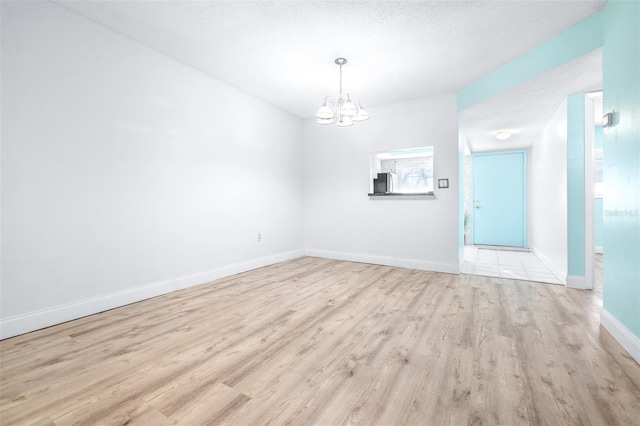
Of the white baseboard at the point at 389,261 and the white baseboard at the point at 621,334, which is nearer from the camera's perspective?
the white baseboard at the point at 621,334

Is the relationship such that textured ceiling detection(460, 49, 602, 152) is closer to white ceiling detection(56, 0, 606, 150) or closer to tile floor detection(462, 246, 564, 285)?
white ceiling detection(56, 0, 606, 150)

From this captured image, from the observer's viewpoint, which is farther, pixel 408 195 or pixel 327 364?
pixel 408 195

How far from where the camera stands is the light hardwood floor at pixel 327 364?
53.9 inches

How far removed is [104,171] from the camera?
278 cm

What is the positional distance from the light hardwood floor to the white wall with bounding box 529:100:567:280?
1200mm

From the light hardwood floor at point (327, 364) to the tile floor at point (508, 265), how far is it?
3.40ft

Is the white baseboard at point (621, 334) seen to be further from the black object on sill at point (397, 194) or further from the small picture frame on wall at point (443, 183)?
the black object on sill at point (397, 194)

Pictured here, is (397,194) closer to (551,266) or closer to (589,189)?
(589,189)

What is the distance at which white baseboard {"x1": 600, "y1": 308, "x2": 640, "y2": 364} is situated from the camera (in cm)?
184

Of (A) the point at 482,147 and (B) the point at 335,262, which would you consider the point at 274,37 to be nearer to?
(B) the point at 335,262

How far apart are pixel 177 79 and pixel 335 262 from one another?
11.7 feet

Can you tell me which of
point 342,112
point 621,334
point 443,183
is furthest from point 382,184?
point 621,334

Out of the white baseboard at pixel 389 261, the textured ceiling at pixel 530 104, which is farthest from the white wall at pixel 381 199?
the textured ceiling at pixel 530 104

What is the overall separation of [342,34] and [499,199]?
6.01m
